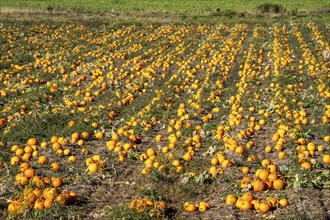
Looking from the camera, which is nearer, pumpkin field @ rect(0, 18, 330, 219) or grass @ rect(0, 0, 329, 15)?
pumpkin field @ rect(0, 18, 330, 219)

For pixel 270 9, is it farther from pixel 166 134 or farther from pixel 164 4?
pixel 166 134

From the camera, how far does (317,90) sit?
1421 centimetres

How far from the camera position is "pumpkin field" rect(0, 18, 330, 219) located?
7.27 m

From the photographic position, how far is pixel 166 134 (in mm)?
11039

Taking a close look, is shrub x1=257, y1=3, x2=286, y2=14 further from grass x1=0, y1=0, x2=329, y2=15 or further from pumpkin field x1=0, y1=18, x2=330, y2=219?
pumpkin field x1=0, y1=18, x2=330, y2=219

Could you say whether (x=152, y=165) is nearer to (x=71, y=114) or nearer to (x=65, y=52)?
(x=71, y=114)

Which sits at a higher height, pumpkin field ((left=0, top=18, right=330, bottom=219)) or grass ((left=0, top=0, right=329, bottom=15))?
grass ((left=0, top=0, right=329, bottom=15))

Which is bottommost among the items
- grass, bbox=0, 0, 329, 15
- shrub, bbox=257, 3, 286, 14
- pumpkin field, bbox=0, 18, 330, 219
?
pumpkin field, bbox=0, 18, 330, 219

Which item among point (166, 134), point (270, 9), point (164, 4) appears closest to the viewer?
point (166, 134)

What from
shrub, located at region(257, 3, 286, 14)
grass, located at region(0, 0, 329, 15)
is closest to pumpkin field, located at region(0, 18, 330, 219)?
shrub, located at region(257, 3, 286, 14)

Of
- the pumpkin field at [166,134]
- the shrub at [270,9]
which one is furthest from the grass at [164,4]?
the pumpkin field at [166,134]

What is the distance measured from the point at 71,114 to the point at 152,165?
15.3 feet

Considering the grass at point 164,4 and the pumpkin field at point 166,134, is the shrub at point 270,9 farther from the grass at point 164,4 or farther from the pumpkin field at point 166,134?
the pumpkin field at point 166,134

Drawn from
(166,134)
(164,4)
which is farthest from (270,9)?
(166,134)
